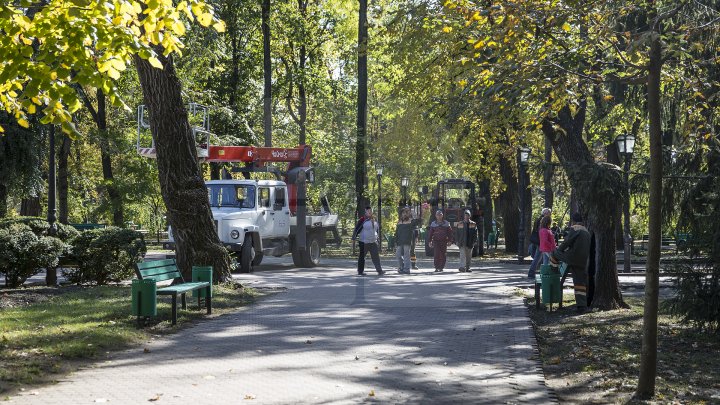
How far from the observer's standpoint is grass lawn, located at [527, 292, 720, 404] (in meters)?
8.99

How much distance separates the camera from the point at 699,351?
11.9 m

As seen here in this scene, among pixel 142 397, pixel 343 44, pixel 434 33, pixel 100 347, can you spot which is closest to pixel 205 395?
pixel 142 397

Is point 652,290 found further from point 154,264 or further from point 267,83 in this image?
point 267,83

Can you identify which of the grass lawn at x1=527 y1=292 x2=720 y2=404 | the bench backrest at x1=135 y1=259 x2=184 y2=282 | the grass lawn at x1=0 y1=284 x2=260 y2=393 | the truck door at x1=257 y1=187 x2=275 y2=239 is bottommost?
the grass lawn at x1=527 y1=292 x2=720 y2=404

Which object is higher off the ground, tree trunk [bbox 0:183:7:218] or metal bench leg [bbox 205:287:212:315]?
tree trunk [bbox 0:183:7:218]

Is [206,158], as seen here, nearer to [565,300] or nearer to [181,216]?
[181,216]

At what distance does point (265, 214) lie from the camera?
2703 centimetres

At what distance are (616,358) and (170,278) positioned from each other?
682 centimetres

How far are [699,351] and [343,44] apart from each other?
36.8m

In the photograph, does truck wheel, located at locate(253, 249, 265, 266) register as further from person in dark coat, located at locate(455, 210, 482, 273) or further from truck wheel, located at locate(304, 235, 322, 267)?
person in dark coat, located at locate(455, 210, 482, 273)

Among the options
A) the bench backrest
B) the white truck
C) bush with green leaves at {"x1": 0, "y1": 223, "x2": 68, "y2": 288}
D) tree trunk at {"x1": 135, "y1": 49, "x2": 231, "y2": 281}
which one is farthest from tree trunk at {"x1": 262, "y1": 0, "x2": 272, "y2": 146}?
the bench backrest

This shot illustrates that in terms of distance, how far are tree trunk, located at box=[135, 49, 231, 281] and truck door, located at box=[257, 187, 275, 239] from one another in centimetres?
862

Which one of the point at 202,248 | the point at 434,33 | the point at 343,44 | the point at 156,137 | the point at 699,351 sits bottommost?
the point at 699,351

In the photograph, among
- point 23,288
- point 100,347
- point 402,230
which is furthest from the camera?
point 402,230
